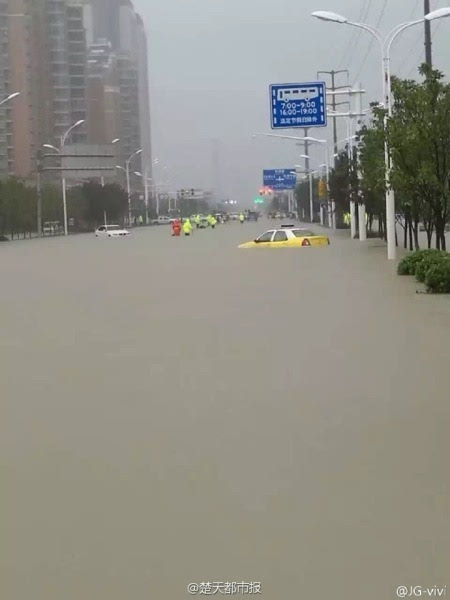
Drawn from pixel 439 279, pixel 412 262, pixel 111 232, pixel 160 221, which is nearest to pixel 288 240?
pixel 412 262

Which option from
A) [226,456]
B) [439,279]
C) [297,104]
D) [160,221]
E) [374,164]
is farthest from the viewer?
[160,221]

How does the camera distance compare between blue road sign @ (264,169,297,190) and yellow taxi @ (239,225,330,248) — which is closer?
yellow taxi @ (239,225,330,248)

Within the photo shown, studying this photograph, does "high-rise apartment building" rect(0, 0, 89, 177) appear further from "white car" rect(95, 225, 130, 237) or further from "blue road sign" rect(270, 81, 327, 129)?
"blue road sign" rect(270, 81, 327, 129)

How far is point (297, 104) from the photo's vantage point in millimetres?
36188

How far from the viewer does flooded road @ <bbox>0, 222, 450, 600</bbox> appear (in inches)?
184

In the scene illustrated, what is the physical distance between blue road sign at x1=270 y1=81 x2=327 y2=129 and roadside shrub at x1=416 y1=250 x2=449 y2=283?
1550 cm

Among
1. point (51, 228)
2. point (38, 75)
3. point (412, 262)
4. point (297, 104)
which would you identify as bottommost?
point (412, 262)

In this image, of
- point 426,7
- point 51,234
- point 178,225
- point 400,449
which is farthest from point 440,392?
point 51,234

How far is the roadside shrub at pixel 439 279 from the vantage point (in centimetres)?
1809

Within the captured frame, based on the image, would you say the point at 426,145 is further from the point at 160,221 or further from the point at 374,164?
the point at 160,221

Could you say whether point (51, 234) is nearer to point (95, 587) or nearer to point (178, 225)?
point (178, 225)

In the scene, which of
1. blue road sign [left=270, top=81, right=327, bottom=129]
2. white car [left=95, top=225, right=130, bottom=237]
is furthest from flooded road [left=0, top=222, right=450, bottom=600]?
white car [left=95, top=225, right=130, bottom=237]

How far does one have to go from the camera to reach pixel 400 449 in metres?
6.78

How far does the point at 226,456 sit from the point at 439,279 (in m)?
12.1
